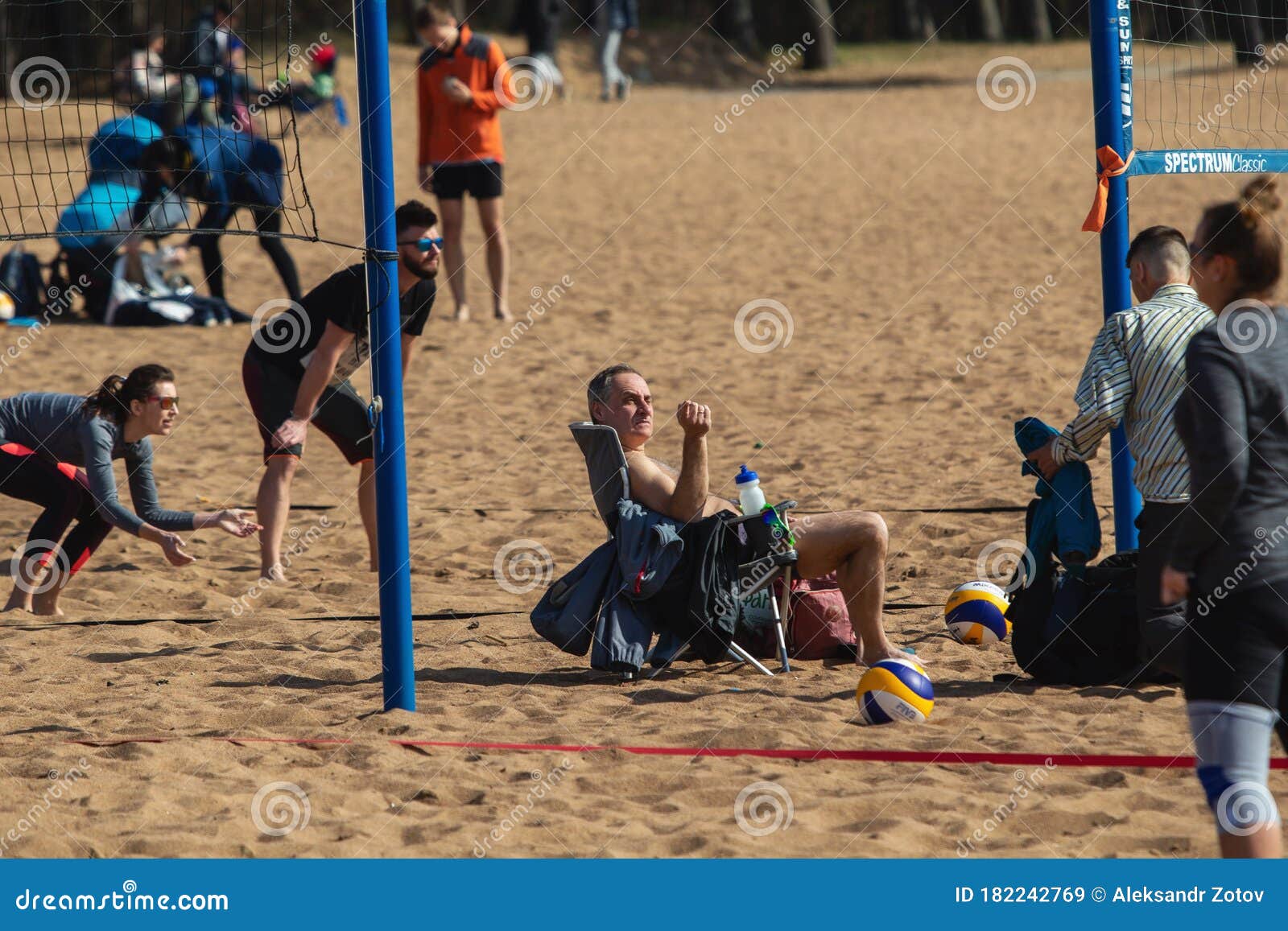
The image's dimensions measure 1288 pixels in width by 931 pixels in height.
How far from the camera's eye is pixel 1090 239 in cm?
1226

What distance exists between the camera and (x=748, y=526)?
450 cm

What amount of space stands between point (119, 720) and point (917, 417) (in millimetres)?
4857

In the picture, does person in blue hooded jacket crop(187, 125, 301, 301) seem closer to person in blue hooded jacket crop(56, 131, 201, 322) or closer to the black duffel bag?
person in blue hooded jacket crop(56, 131, 201, 322)

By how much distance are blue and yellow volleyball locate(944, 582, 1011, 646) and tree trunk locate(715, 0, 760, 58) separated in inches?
973

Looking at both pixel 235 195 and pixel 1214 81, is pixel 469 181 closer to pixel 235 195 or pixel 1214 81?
pixel 235 195

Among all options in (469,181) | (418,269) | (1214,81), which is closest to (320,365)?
(418,269)

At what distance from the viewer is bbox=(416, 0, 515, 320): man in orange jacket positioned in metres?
9.90

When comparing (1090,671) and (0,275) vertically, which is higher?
(0,275)

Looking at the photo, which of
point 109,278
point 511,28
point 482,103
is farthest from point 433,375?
point 511,28

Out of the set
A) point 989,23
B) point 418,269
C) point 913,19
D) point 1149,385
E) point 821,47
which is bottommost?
point 1149,385

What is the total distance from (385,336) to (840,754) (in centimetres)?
166

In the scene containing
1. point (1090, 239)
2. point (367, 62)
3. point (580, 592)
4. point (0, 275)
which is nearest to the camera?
point (367, 62)

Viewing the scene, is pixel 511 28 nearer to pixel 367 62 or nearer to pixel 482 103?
pixel 482 103

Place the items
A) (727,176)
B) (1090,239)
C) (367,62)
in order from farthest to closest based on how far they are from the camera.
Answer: (727,176) → (1090,239) → (367,62)
